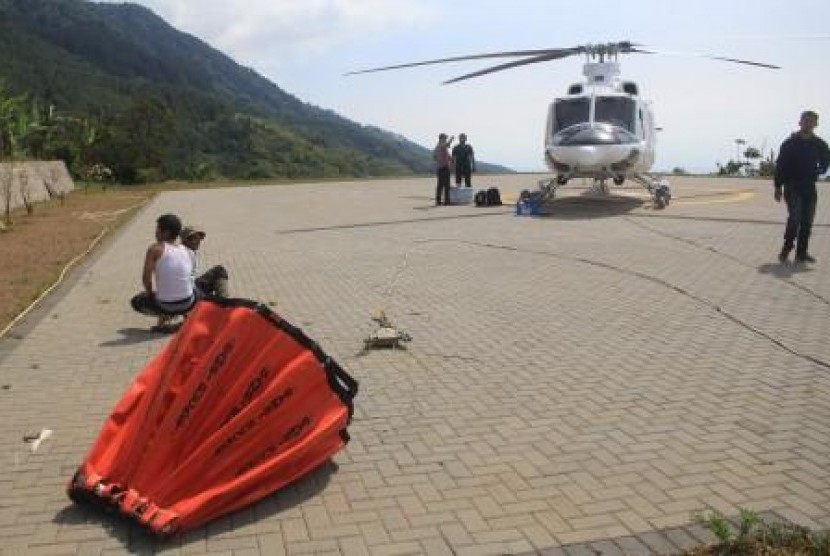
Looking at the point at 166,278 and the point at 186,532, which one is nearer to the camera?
the point at 186,532

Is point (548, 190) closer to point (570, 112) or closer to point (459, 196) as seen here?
point (570, 112)

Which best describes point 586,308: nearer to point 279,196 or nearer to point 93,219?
point 93,219

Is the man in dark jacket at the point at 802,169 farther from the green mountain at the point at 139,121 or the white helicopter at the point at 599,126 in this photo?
the green mountain at the point at 139,121

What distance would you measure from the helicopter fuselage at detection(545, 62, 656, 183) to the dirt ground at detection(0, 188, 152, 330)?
957 cm

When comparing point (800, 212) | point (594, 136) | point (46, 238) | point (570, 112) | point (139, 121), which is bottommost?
point (46, 238)

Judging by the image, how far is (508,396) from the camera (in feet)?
19.1

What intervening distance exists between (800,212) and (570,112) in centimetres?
775

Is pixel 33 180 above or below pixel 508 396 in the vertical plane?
above

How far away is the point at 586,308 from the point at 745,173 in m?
30.3

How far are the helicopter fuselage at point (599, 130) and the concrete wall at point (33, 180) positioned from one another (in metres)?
12.4

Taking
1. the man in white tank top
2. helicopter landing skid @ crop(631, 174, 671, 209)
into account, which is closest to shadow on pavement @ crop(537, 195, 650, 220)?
helicopter landing skid @ crop(631, 174, 671, 209)

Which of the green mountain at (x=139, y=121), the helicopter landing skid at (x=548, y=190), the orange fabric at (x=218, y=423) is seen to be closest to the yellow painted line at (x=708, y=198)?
the helicopter landing skid at (x=548, y=190)

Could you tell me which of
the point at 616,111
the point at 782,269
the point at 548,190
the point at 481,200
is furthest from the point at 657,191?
the point at 782,269

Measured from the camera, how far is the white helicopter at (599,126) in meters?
16.8
